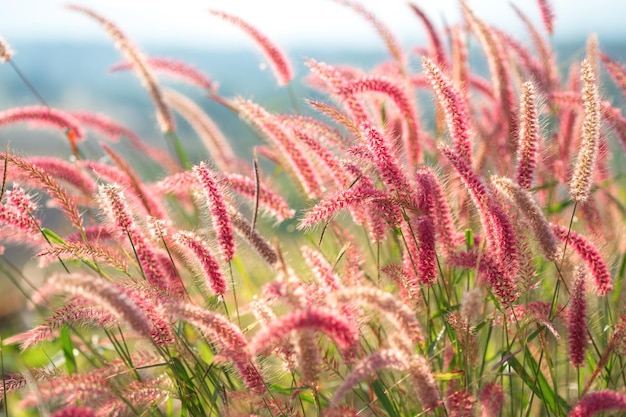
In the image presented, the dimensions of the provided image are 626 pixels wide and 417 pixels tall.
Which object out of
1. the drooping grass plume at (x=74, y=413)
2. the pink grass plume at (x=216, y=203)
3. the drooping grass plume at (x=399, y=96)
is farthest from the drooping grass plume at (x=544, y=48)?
the drooping grass plume at (x=74, y=413)

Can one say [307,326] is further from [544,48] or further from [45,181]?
[544,48]

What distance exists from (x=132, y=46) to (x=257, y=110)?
1.09m

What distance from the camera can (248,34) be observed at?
302 cm

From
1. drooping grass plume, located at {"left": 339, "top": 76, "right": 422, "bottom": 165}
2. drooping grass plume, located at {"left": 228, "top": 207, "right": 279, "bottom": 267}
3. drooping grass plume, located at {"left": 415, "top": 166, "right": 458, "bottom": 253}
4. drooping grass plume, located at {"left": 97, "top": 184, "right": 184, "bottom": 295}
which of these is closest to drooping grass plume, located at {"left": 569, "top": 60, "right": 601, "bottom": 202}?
drooping grass plume, located at {"left": 415, "top": 166, "right": 458, "bottom": 253}

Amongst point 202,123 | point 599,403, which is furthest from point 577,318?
point 202,123

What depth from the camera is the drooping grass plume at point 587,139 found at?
180 cm

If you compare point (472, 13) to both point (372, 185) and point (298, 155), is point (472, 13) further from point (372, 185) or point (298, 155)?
point (372, 185)

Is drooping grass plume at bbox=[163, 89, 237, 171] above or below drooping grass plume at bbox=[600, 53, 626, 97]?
below

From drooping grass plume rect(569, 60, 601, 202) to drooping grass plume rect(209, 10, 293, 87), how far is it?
1.55 metres

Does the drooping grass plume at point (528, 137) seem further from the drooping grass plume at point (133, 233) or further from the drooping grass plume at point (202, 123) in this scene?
the drooping grass plume at point (202, 123)

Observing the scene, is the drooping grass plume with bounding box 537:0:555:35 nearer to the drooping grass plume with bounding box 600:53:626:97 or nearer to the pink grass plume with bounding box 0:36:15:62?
the drooping grass plume with bounding box 600:53:626:97

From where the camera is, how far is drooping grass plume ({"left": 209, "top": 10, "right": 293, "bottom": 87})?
119 inches

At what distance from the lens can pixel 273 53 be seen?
3111 millimetres

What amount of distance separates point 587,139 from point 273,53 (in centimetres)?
164
